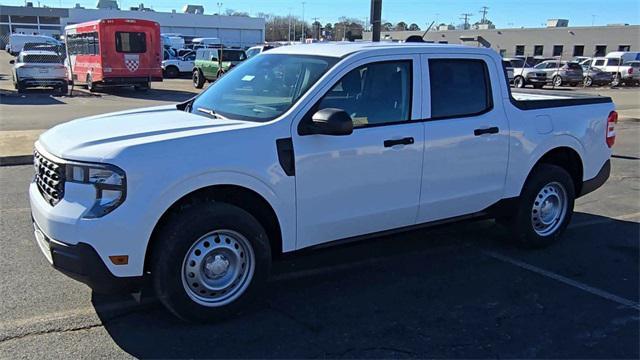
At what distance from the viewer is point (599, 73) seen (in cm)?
3609

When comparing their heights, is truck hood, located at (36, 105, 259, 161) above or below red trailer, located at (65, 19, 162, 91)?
below

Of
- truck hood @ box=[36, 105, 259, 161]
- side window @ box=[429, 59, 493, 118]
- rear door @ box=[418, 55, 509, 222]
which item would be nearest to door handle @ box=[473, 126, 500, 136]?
rear door @ box=[418, 55, 509, 222]

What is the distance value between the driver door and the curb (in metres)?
6.66

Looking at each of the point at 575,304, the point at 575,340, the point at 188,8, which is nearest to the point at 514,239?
the point at 575,304

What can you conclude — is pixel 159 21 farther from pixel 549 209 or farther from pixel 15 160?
pixel 549 209

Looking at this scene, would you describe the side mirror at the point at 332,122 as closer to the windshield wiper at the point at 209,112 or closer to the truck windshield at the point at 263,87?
the truck windshield at the point at 263,87

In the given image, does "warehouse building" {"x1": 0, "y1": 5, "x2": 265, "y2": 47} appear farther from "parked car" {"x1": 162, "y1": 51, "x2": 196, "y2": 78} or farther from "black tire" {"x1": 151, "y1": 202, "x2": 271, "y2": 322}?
"black tire" {"x1": 151, "y1": 202, "x2": 271, "y2": 322}

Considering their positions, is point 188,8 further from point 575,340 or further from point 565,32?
point 575,340

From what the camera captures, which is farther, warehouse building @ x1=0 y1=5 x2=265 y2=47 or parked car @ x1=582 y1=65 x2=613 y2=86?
warehouse building @ x1=0 y1=5 x2=265 y2=47

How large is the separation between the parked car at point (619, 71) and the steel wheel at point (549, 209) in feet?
118

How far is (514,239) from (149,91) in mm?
21387

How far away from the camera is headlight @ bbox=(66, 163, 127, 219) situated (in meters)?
3.41

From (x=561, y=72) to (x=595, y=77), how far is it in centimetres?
341

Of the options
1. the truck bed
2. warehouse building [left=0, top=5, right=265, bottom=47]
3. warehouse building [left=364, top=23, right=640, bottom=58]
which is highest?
warehouse building [left=0, top=5, right=265, bottom=47]
